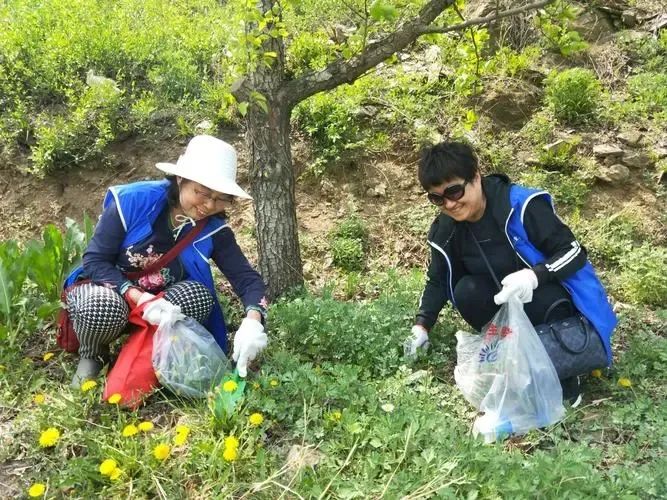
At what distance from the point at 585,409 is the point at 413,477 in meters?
1.11

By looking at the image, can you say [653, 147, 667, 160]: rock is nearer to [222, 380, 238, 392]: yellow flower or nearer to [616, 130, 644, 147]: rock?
[616, 130, 644, 147]: rock

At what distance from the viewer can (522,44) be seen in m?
5.62

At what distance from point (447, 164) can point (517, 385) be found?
1.00 metres

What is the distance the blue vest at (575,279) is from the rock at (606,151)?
235 cm

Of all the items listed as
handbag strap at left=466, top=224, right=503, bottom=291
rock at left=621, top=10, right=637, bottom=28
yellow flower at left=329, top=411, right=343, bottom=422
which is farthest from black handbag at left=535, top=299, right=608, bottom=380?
rock at left=621, top=10, right=637, bottom=28

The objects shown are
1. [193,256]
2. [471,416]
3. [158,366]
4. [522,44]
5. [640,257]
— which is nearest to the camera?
[158,366]

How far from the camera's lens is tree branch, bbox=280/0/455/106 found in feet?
9.64

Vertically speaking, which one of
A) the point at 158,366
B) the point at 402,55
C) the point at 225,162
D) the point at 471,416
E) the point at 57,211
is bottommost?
the point at 471,416

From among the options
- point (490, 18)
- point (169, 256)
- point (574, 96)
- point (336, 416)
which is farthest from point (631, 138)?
point (169, 256)

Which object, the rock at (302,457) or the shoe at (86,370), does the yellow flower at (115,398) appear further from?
the rock at (302,457)

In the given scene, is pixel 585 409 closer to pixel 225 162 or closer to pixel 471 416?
pixel 471 416

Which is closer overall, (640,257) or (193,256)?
(193,256)

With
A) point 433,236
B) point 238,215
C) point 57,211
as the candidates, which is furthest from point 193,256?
point 57,211

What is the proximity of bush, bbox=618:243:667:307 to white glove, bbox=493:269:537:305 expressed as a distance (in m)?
1.58
